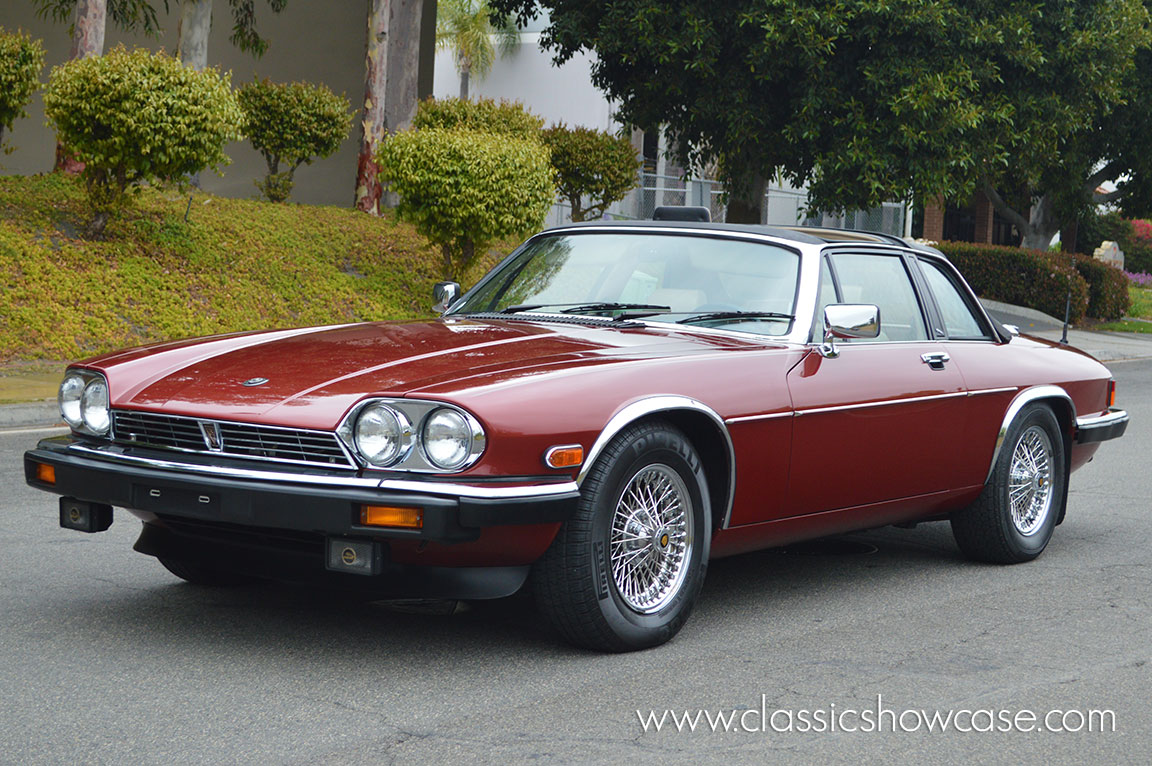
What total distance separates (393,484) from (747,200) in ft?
65.3

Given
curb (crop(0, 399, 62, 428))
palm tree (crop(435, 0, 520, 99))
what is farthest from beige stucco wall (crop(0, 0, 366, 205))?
palm tree (crop(435, 0, 520, 99))

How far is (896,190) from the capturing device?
810 inches

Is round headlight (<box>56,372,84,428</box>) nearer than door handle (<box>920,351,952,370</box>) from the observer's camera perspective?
Yes

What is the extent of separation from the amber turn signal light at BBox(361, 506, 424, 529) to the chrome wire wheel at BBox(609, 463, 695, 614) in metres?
0.73

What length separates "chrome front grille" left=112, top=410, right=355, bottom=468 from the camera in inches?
173

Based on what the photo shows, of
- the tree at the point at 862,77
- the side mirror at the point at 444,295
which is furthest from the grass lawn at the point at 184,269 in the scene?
the side mirror at the point at 444,295

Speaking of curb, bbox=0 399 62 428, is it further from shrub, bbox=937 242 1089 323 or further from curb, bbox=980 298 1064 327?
shrub, bbox=937 242 1089 323

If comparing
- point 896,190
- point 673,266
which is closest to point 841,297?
point 673,266

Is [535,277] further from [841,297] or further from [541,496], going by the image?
[541,496]

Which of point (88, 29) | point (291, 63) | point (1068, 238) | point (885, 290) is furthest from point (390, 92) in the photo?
point (1068, 238)

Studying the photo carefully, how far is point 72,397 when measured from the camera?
5.06 meters

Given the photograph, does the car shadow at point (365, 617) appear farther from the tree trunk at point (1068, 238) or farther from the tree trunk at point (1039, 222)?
the tree trunk at point (1068, 238)

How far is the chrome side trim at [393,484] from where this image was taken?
425 centimetres

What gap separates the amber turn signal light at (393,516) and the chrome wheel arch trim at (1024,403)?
10.4ft
